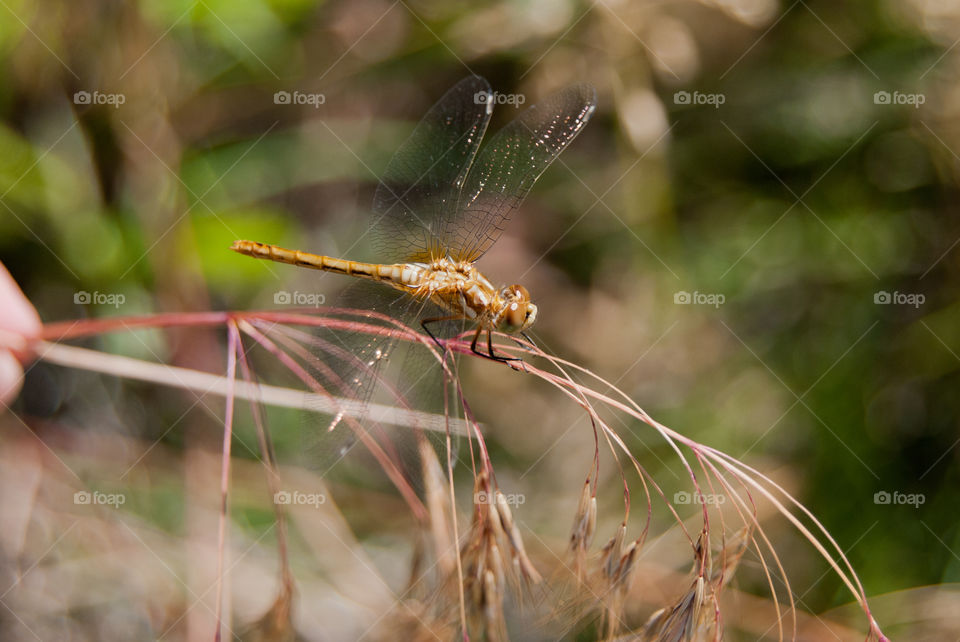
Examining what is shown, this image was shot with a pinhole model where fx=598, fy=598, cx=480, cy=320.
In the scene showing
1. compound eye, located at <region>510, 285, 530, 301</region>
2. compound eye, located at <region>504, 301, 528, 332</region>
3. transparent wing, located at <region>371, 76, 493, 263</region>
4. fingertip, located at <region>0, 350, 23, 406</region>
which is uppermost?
transparent wing, located at <region>371, 76, 493, 263</region>

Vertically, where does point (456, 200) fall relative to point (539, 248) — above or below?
below

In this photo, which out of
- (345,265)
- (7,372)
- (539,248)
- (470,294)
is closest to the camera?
(7,372)

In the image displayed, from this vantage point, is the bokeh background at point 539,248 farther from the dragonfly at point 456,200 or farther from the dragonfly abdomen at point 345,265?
the dragonfly at point 456,200

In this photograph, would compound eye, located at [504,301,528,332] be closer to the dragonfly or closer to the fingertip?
the dragonfly

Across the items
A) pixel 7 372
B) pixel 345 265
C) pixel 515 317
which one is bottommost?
pixel 7 372

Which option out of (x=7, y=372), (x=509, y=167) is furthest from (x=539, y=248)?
(x=7, y=372)

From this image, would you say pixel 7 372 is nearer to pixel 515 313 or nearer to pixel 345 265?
pixel 345 265

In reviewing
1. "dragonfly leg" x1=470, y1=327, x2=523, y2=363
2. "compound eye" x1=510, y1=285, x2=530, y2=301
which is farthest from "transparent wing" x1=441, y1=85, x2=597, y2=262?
"dragonfly leg" x1=470, y1=327, x2=523, y2=363
